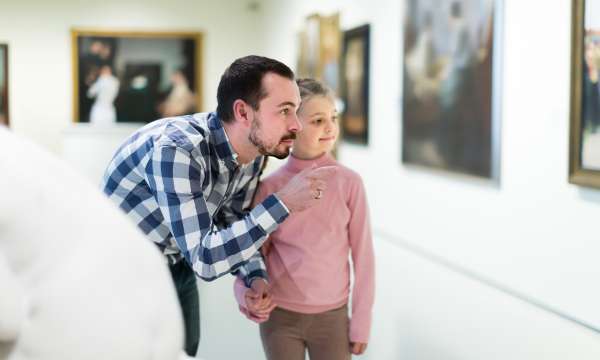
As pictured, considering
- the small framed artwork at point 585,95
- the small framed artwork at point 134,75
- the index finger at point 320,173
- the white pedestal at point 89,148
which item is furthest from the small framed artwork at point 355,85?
the index finger at point 320,173

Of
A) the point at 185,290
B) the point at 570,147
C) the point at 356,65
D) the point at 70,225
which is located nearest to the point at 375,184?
the point at 356,65

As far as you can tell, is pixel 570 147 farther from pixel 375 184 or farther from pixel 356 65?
pixel 356 65

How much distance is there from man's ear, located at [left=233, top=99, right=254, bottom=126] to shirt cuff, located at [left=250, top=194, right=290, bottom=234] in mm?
385

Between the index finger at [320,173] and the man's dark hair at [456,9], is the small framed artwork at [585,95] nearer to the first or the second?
the man's dark hair at [456,9]

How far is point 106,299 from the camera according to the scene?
31.0 inches

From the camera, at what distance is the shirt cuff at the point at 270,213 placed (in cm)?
224

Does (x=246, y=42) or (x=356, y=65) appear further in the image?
(x=246, y=42)

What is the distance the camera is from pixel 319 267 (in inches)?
105

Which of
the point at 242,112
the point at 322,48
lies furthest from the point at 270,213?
the point at 322,48

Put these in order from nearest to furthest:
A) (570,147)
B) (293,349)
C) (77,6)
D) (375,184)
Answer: (293,349) < (570,147) < (375,184) < (77,6)

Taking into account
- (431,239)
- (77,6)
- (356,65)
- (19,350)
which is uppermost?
(77,6)

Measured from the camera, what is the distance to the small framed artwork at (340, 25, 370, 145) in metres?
8.30

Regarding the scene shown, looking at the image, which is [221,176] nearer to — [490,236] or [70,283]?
[70,283]

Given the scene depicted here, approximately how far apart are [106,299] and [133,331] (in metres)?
0.04
